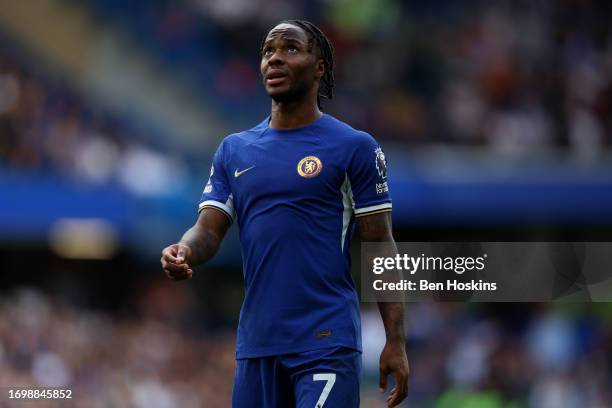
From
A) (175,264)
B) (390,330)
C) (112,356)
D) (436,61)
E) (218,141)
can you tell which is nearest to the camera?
(175,264)

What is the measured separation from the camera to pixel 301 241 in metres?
5.89

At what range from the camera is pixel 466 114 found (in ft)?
56.9

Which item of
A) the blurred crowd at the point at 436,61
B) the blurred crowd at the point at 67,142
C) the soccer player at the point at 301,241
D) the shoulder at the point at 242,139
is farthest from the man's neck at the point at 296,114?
the blurred crowd at the point at 436,61

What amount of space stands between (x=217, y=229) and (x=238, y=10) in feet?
41.0

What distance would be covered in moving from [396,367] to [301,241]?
2.22ft

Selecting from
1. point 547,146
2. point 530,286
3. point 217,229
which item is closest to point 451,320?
point 547,146

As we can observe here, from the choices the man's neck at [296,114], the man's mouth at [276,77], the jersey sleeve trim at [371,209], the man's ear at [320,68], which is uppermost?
the man's ear at [320,68]

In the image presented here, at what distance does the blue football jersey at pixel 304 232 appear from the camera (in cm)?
586

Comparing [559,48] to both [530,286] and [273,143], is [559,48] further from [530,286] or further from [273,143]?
[273,143]

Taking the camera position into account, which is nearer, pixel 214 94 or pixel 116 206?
pixel 116 206

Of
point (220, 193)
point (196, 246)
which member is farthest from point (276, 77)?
point (196, 246)

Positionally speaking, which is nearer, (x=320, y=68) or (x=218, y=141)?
(x=320, y=68)

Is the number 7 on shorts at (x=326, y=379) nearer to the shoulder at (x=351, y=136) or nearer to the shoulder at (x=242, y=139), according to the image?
the shoulder at (x=351, y=136)

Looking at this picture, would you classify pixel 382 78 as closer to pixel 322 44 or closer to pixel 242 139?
pixel 322 44
